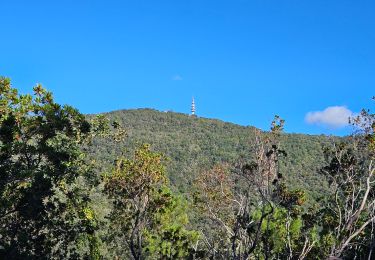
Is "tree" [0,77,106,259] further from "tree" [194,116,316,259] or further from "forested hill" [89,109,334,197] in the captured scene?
"forested hill" [89,109,334,197]

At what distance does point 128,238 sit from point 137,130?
118 m

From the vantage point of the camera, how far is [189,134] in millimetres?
149125

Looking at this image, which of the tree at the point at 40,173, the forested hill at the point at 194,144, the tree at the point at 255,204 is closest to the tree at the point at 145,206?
the tree at the point at 255,204

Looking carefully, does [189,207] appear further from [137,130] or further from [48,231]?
[137,130]

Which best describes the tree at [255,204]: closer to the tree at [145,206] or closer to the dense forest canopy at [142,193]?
the dense forest canopy at [142,193]

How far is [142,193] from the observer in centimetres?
2411

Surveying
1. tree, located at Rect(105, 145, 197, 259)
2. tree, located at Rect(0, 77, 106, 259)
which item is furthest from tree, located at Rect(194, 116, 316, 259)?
tree, located at Rect(0, 77, 106, 259)

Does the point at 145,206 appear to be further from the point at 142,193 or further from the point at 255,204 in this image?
the point at 255,204

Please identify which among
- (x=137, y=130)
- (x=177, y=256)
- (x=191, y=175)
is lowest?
(x=177, y=256)

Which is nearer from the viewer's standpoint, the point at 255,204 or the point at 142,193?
the point at 142,193

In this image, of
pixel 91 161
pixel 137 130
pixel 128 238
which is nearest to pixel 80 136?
pixel 91 161

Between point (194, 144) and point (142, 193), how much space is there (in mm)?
111980

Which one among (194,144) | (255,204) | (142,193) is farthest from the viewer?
(194,144)

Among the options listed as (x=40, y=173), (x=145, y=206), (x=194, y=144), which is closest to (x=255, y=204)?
(x=145, y=206)
